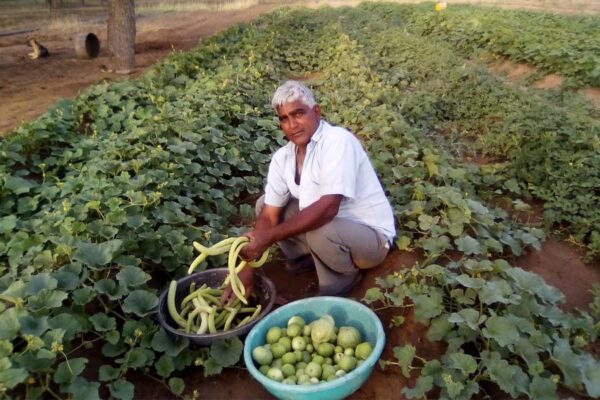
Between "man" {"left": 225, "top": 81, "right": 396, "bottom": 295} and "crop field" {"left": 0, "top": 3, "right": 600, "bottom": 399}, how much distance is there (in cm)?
30

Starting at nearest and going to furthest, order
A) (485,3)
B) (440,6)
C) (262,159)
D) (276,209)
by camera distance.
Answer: (276,209) < (262,159) < (440,6) < (485,3)

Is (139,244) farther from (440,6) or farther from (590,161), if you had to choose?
(440,6)

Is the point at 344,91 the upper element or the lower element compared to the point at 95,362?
upper

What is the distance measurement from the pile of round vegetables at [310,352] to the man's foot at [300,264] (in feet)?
3.08

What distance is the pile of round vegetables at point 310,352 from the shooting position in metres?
2.70

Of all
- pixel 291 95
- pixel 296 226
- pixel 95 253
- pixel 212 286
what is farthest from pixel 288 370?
pixel 291 95

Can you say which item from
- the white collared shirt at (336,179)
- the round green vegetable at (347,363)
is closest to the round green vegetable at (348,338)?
the round green vegetable at (347,363)

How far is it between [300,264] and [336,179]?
1150 millimetres

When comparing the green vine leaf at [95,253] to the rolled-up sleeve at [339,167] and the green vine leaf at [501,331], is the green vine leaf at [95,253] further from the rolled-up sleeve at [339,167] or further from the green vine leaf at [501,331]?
the green vine leaf at [501,331]

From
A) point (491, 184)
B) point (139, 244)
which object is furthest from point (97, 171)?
point (491, 184)

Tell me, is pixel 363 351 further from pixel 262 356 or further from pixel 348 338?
pixel 262 356

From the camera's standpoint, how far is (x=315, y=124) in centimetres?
317

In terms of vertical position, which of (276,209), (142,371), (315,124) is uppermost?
(315,124)

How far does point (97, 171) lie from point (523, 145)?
186 inches
